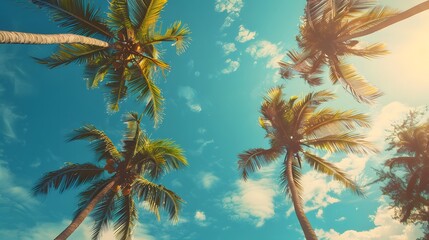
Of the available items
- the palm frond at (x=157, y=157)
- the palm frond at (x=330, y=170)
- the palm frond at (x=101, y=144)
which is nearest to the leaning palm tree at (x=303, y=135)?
the palm frond at (x=330, y=170)

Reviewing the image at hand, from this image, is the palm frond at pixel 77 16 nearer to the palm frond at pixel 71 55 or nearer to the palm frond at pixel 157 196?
the palm frond at pixel 71 55

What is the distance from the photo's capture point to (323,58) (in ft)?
35.5

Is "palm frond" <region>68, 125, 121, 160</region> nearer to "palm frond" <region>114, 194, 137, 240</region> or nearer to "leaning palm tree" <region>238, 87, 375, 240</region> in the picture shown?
"palm frond" <region>114, 194, 137, 240</region>

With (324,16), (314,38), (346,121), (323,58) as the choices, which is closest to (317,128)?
(346,121)

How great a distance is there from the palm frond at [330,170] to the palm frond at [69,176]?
9.17 m

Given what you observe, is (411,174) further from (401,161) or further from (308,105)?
(308,105)

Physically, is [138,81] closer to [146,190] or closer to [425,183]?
[146,190]

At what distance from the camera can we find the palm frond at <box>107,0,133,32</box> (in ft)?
29.4

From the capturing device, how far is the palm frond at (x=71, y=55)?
9.22 m

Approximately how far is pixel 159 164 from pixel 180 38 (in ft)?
16.9

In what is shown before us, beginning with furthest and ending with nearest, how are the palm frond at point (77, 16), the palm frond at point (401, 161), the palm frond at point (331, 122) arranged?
the palm frond at point (401, 161), the palm frond at point (331, 122), the palm frond at point (77, 16)

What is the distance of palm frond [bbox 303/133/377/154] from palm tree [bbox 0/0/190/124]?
705cm

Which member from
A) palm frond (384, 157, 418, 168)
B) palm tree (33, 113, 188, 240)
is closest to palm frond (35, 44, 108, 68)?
palm tree (33, 113, 188, 240)

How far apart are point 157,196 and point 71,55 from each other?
248 inches
